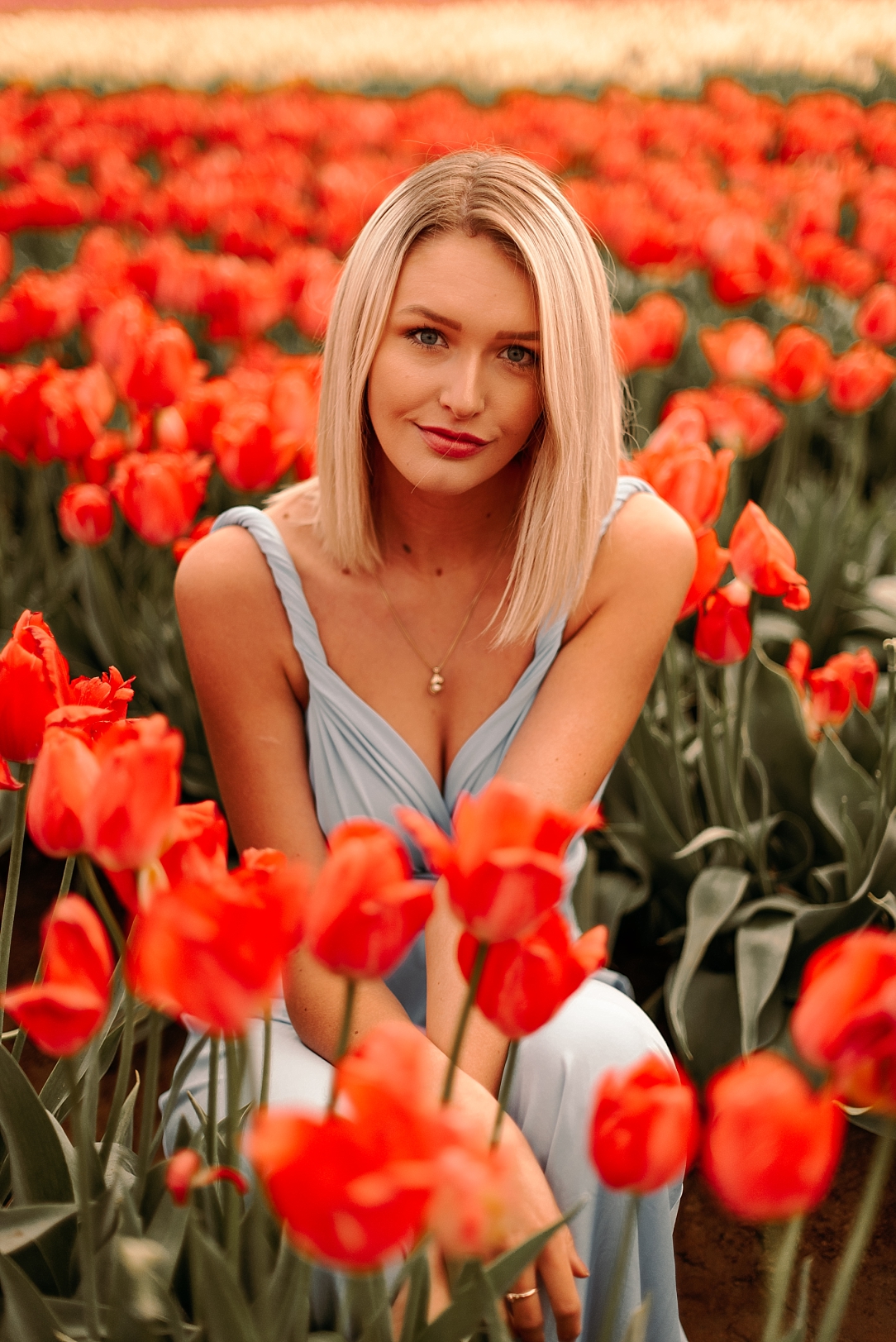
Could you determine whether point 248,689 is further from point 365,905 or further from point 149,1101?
point 365,905

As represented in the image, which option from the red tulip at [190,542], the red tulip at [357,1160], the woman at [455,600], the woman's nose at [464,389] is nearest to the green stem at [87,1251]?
the red tulip at [357,1160]

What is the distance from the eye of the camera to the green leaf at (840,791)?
84.4 inches

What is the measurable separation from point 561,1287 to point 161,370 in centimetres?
200

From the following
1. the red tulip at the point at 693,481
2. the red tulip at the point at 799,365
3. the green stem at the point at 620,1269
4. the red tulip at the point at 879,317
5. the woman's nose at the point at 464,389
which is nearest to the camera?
the green stem at the point at 620,1269

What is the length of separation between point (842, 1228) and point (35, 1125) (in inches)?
60.2

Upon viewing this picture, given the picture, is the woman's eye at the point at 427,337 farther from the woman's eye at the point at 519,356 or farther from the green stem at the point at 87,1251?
the green stem at the point at 87,1251

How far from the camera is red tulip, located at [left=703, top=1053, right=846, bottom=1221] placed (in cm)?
65

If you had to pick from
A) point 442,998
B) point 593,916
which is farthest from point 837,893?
point 442,998

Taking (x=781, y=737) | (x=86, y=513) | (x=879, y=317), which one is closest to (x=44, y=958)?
(x=86, y=513)

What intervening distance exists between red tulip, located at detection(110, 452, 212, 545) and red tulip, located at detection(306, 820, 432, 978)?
5.27 ft

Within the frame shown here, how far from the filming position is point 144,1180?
108 cm

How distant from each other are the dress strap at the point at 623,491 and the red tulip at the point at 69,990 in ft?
4.21

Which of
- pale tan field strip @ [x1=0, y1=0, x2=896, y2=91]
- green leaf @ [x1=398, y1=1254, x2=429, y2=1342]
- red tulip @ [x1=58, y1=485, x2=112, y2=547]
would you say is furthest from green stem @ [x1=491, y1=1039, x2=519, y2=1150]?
pale tan field strip @ [x1=0, y1=0, x2=896, y2=91]

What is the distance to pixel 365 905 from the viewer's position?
0.72m
